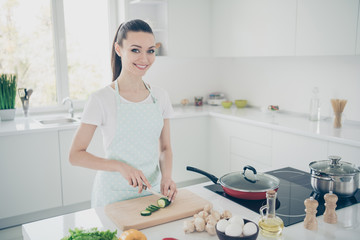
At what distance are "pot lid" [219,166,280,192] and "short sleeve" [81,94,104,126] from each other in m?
0.64

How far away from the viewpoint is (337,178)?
59.6 inches

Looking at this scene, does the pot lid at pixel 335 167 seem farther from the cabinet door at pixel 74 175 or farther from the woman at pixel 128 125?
the cabinet door at pixel 74 175

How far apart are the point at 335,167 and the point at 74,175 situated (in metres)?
2.40

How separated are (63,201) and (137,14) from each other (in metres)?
2.12

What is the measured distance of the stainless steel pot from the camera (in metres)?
1.51

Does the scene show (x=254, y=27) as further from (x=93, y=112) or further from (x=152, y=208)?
(x=152, y=208)

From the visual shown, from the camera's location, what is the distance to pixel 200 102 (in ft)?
14.7

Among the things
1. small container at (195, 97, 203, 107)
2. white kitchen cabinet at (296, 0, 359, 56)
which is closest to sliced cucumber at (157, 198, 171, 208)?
white kitchen cabinet at (296, 0, 359, 56)

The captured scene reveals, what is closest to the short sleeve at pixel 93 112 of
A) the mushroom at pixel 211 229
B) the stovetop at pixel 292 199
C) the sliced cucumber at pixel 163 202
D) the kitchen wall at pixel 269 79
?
the sliced cucumber at pixel 163 202

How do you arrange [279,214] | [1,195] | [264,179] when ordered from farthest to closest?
[1,195]
[264,179]
[279,214]

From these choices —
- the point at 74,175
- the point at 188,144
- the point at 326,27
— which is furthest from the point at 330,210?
the point at 188,144

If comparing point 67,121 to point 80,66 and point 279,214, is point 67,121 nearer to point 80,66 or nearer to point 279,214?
point 80,66

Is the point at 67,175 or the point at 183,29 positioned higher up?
the point at 183,29

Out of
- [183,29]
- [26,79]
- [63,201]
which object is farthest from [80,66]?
[63,201]
